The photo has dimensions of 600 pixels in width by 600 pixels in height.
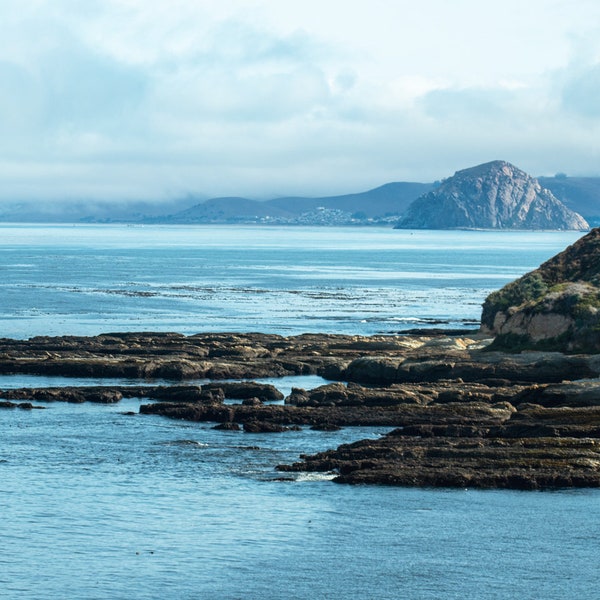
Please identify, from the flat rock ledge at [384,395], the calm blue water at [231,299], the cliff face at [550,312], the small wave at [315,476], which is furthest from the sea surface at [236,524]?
the calm blue water at [231,299]

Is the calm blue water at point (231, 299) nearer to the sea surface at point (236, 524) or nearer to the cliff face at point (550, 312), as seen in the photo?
the cliff face at point (550, 312)

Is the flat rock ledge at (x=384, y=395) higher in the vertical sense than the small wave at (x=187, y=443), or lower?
higher

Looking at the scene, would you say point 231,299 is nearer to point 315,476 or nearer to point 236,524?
point 315,476

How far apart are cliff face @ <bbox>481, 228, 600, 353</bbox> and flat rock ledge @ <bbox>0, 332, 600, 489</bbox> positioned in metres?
2.73

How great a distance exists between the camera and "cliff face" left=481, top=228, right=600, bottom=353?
74562 mm

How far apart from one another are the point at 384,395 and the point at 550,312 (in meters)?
23.3

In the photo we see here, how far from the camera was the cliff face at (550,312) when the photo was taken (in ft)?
245

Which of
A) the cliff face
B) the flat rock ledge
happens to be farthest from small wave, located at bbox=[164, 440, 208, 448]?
the cliff face

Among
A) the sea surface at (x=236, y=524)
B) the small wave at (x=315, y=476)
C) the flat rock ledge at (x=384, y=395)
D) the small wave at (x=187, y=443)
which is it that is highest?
the flat rock ledge at (x=384, y=395)

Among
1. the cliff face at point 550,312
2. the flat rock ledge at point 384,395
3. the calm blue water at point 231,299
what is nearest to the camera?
the flat rock ledge at point 384,395

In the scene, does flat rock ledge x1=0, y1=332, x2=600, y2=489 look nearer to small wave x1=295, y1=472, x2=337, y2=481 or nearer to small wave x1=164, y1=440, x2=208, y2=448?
small wave x1=295, y1=472, x2=337, y2=481

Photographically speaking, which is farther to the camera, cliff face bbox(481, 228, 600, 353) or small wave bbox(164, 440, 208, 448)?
cliff face bbox(481, 228, 600, 353)

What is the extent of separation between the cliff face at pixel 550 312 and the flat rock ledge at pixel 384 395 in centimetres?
273

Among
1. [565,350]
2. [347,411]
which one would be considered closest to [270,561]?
[347,411]
